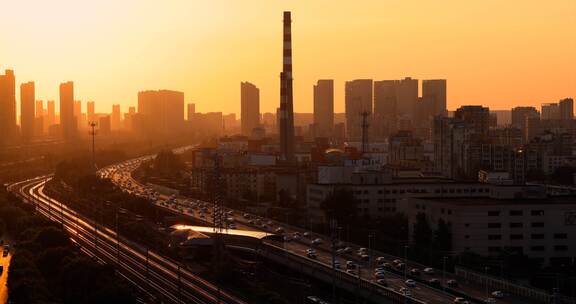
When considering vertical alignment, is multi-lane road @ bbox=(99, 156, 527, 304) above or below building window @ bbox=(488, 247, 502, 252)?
below

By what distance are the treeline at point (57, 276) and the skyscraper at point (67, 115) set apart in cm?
5586

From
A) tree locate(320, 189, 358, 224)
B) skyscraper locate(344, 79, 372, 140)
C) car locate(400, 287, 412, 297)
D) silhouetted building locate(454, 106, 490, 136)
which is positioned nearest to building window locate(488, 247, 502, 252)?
car locate(400, 287, 412, 297)

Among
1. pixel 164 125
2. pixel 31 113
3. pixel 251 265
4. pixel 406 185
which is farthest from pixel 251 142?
pixel 164 125

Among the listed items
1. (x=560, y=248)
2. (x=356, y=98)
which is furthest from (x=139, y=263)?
(x=356, y=98)

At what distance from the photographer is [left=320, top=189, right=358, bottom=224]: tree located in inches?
762

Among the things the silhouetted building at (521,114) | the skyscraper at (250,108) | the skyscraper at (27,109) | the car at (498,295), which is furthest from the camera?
the skyscraper at (27,109)

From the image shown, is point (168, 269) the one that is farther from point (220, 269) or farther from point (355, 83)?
point (355, 83)

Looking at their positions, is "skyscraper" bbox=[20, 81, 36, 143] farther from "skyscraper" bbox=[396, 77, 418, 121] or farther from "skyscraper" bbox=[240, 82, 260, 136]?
"skyscraper" bbox=[396, 77, 418, 121]

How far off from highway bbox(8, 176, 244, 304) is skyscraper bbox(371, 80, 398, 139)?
35.2 metres

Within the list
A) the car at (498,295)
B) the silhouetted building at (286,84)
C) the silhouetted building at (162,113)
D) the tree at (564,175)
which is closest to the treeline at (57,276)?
the car at (498,295)

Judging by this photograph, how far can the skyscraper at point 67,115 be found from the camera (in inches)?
2879

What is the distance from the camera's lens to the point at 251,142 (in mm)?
38812

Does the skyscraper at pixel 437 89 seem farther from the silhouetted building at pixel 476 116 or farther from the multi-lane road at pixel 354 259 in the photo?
the multi-lane road at pixel 354 259

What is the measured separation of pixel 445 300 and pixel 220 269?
378 centimetres
